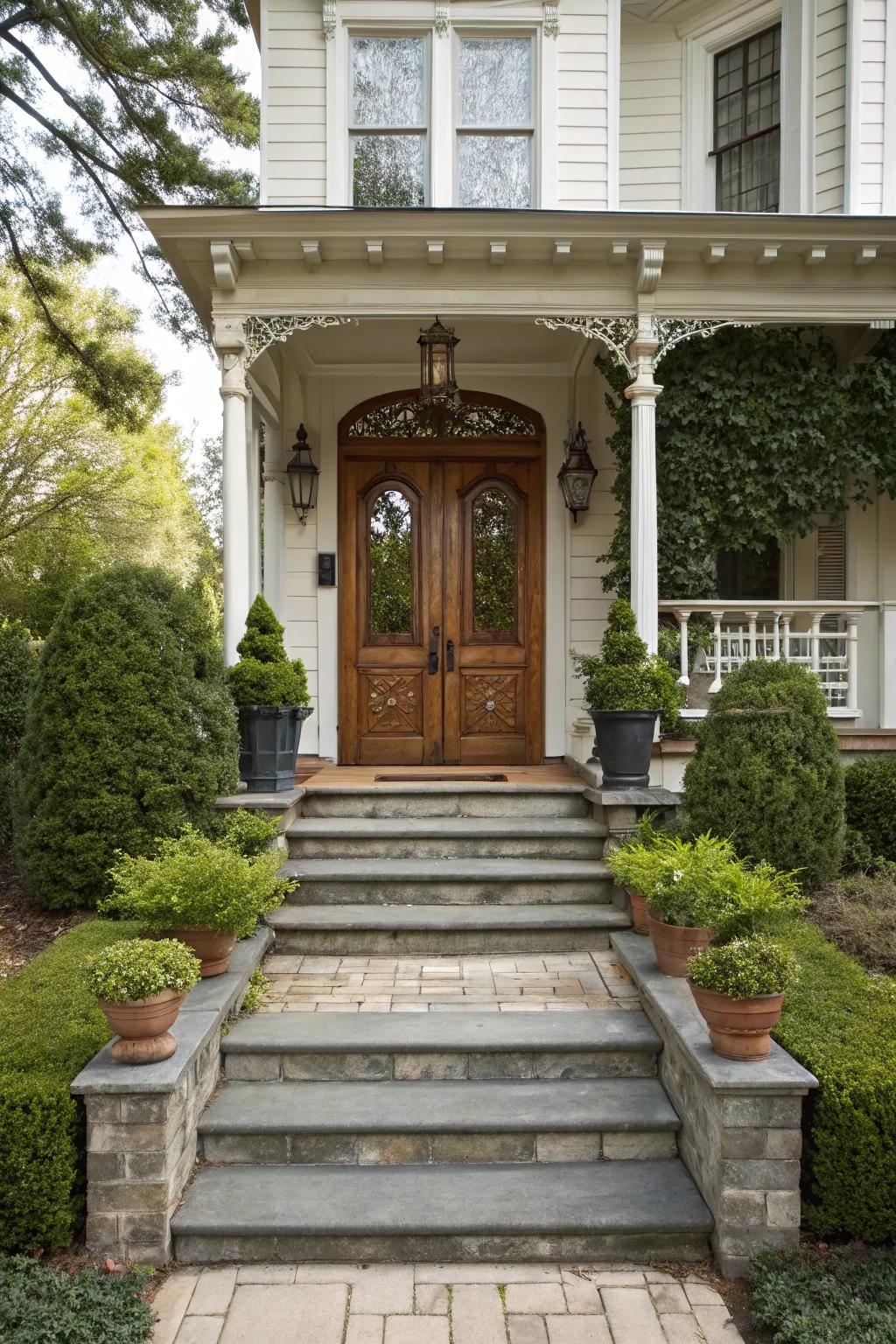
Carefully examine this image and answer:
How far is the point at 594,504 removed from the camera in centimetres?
713

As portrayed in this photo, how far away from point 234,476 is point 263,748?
5.85 feet

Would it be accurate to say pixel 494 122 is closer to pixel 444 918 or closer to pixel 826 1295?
pixel 444 918

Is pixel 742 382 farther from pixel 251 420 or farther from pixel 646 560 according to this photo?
pixel 251 420

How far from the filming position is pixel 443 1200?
112 inches

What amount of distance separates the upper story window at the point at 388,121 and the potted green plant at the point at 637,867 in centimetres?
492

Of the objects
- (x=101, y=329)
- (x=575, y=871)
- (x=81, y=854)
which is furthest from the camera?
(x=101, y=329)

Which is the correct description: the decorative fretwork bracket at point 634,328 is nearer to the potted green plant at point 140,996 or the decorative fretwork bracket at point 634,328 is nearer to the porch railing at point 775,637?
the porch railing at point 775,637

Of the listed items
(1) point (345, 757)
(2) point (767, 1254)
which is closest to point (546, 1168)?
(2) point (767, 1254)

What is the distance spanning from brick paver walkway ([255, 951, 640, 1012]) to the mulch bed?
1.05m

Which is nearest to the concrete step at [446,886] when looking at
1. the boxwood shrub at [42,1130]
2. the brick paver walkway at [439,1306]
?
the boxwood shrub at [42,1130]

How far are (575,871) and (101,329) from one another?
911cm

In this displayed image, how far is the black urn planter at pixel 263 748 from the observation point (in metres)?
5.12

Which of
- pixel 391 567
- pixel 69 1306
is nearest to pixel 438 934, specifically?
pixel 69 1306

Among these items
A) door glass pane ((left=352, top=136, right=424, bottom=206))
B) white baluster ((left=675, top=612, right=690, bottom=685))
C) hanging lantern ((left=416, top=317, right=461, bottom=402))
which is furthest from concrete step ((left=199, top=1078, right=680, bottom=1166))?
door glass pane ((left=352, top=136, right=424, bottom=206))
